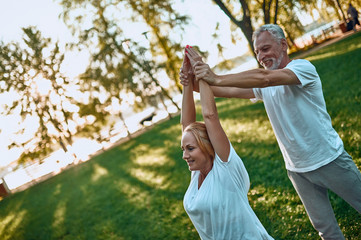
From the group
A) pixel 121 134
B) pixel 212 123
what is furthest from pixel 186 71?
pixel 121 134

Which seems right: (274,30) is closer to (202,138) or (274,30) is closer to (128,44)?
(202,138)

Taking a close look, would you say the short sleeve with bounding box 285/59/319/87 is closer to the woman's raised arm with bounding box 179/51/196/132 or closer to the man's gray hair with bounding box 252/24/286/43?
the man's gray hair with bounding box 252/24/286/43

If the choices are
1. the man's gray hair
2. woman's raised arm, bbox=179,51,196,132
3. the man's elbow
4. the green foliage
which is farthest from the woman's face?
the green foliage

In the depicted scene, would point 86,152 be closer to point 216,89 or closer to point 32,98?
point 32,98

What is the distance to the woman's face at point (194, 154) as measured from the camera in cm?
221

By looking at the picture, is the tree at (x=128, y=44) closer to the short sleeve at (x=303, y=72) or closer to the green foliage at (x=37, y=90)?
the green foliage at (x=37, y=90)

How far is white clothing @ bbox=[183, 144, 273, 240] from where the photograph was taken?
2125mm

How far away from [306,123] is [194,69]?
40.6 inches

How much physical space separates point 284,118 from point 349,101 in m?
6.18

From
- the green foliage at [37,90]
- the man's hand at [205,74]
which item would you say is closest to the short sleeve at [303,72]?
the man's hand at [205,74]

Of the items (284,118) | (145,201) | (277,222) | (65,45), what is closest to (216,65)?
(65,45)

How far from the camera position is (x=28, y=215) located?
939cm

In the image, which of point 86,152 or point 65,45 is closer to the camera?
point 65,45

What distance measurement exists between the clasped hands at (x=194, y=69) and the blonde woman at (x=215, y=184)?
0.03 metres
